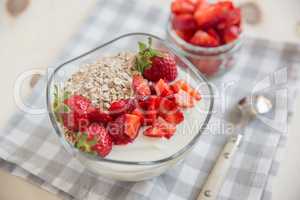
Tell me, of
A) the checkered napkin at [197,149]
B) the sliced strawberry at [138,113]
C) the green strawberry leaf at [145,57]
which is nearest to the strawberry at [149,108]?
the sliced strawberry at [138,113]

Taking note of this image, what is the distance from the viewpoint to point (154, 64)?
4.38 feet

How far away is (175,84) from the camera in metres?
1.36

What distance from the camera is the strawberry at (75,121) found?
1.21 meters

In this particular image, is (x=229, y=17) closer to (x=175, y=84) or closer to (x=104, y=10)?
(x=175, y=84)

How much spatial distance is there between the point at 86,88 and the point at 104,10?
2.09ft

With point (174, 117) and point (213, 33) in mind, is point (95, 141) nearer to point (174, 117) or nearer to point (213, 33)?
point (174, 117)

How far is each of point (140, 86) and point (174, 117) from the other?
128 millimetres

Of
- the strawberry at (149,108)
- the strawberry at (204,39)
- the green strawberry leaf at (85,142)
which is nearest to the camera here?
the green strawberry leaf at (85,142)

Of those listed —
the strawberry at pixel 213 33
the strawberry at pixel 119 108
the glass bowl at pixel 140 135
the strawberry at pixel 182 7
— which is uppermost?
the strawberry at pixel 182 7

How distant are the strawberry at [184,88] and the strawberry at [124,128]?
17 cm

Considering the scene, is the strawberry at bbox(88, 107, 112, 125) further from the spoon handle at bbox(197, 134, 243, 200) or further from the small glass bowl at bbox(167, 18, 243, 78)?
the small glass bowl at bbox(167, 18, 243, 78)

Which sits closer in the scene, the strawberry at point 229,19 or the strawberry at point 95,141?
the strawberry at point 95,141

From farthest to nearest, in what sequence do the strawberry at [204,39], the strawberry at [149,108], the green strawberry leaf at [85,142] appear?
the strawberry at [204,39] → the strawberry at [149,108] → the green strawberry leaf at [85,142]

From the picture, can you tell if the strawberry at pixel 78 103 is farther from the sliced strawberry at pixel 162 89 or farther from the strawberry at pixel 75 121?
the sliced strawberry at pixel 162 89
